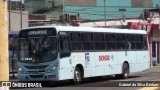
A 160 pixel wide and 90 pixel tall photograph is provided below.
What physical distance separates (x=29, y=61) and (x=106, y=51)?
521 centimetres

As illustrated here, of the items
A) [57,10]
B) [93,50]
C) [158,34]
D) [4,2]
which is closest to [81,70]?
[93,50]

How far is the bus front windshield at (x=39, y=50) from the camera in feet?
61.5

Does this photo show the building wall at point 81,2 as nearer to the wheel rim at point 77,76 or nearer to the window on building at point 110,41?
the window on building at point 110,41

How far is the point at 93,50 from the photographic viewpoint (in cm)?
2144

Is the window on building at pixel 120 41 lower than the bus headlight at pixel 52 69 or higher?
higher

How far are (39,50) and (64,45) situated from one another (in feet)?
3.93

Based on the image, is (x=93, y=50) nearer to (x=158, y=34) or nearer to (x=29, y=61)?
(x=29, y=61)

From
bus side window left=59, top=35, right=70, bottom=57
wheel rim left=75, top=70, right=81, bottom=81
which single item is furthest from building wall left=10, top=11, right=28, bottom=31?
bus side window left=59, top=35, right=70, bottom=57

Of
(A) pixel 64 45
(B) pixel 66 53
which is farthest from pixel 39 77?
(A) pixel 64 45

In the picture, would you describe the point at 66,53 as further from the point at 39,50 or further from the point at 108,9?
the point at 108,9

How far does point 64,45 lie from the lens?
1916 cm

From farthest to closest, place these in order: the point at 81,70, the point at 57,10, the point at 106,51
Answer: the point at 57,10, the point at 106,51, the point at 81,70

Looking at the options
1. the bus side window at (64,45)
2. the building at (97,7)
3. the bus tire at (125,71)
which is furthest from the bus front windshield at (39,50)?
the building at (97,7)

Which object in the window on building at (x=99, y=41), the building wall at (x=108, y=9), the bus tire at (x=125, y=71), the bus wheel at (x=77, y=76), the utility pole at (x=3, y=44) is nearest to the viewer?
the utility pole at (x=3, y=44)
